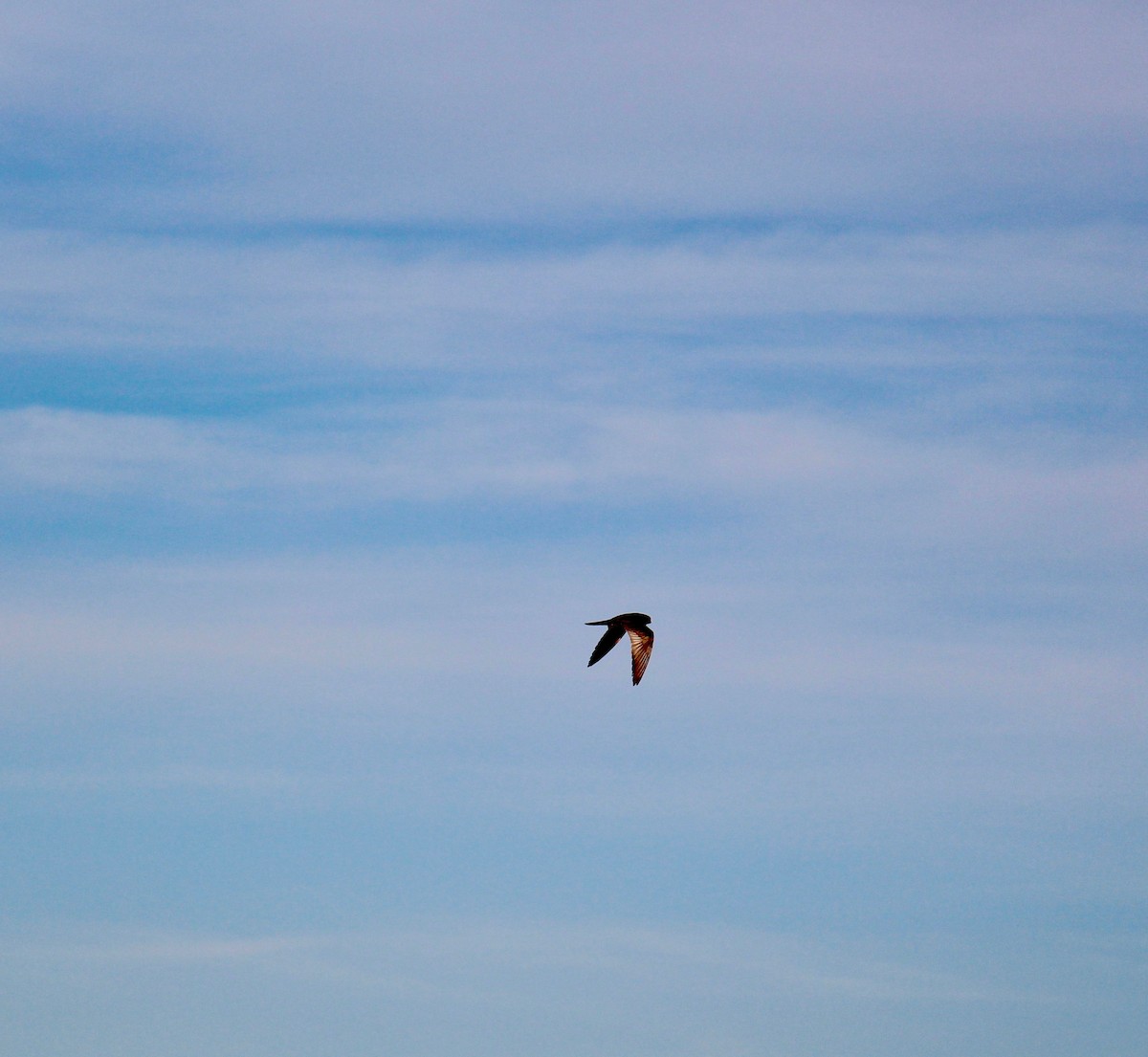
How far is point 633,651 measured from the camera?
6431cm

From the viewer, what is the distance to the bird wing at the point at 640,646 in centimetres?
6309

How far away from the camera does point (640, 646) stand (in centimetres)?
6469

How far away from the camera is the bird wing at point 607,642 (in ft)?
205

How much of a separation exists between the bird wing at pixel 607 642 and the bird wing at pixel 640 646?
74 centimetres

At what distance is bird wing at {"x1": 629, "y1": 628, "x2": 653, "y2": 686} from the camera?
63094 mm

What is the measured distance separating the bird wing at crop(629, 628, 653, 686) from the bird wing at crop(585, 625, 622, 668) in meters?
0.74

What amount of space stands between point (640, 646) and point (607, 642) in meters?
2.21

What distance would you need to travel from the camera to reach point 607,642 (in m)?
64.4

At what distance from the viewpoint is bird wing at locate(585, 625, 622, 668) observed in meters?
62.6
